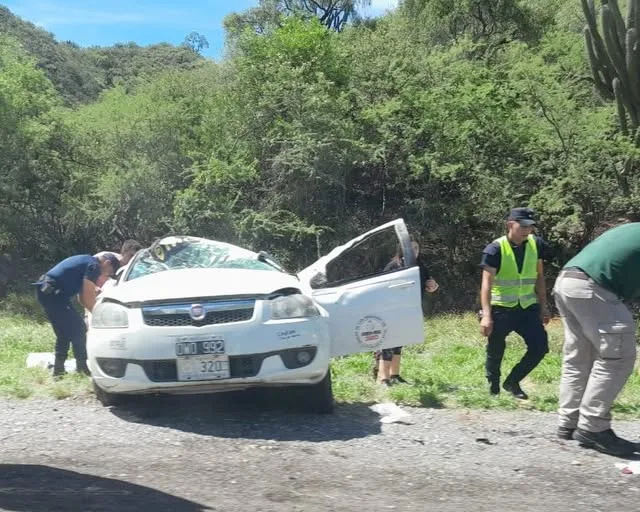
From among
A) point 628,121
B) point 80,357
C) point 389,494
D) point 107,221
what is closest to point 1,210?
point 107,221

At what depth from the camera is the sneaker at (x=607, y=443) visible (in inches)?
222

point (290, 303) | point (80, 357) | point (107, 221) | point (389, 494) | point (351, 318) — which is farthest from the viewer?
point (107, 221)

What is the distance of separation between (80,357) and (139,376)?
240 centimetres

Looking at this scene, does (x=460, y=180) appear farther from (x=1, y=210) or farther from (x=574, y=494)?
(x=574, y=494)

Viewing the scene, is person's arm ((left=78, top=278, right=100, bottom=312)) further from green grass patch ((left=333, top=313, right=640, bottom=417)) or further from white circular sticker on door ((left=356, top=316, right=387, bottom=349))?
white circular sticker on door ((left=356, top=316, right=387, bottom=349))

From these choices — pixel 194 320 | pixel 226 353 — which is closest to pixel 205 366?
pixel 226 353

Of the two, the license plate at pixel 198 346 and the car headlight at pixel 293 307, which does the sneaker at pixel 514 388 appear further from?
the license plate at pixel 198 346

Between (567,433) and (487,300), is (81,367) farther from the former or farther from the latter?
(567,433)

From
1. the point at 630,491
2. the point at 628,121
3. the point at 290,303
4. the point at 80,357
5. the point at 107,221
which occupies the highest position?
the point at 628,121

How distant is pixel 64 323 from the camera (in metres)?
8.47

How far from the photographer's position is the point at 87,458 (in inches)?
217

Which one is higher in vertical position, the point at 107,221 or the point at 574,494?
the point at 107,221

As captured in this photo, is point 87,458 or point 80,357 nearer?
point 87,458

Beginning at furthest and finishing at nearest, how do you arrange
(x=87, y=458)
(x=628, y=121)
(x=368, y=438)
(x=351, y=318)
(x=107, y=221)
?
(x=107, y=221) → (x=628, y=121) → (x=351, y=318) → (x=368, y=438) → (x=87, y=458)
